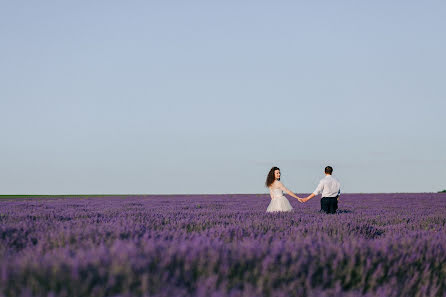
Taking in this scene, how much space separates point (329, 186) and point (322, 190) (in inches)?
12.0

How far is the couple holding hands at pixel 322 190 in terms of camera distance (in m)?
11.0

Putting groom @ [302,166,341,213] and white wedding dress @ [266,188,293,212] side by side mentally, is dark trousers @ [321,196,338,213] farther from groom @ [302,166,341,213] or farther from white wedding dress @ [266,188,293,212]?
white wedding dress @ [266,188,293,212]

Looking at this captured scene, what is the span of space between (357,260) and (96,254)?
2.01 metres

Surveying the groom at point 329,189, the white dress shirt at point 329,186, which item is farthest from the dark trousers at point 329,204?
the white dress shirt at point 329,186

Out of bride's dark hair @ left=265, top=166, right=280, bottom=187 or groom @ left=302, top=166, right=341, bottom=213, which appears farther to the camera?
bride's dark hair @ left=265, top=166, right=280, bottom=187

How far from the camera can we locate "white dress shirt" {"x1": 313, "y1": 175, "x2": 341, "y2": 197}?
1095cm

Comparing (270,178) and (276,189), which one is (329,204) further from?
(270,178)

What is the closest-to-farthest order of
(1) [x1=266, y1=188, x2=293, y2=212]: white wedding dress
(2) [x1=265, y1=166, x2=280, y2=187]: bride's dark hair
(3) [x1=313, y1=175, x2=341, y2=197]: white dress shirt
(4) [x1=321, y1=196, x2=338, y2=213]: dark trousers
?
(3) [x1=313, y1=175, x2=341, y2=197]: white dress shirt → (4) [x1=321, y1=196, x2=338, y2=213]: dark trousers → (1) [x1=266, y1=188, x2=293, y2=212]: white wedding dress → (2) [x1=265, y1=166, x2=280, y2=187]: bride's dark hair

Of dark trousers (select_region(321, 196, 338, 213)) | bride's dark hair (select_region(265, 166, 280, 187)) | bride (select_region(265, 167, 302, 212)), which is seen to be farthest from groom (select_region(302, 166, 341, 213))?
bride's dark hair (select_region(265, 166, 280, 187))

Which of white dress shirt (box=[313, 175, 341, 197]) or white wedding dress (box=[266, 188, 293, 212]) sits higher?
white dress shirt (box=[313, 175, 341, 197])

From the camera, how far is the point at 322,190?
444 inches

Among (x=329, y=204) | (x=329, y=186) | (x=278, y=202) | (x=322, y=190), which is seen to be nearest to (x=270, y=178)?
(x=278, y=202)

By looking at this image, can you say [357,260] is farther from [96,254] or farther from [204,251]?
[96,254]

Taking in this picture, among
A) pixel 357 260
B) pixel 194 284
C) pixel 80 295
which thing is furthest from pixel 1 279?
pixel 357 260
